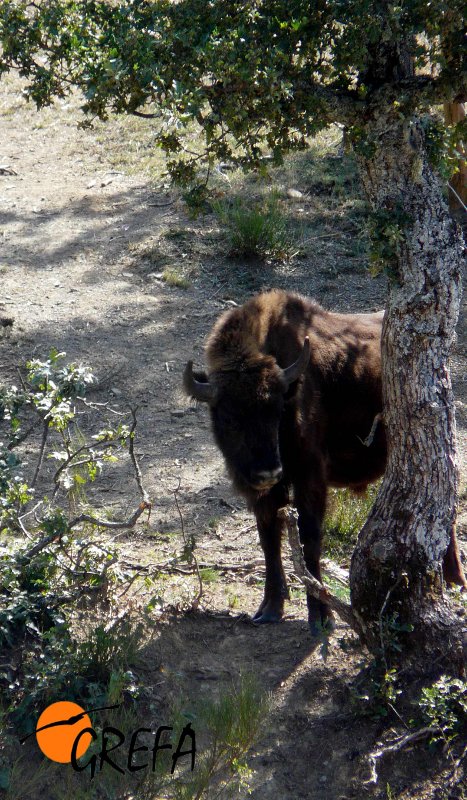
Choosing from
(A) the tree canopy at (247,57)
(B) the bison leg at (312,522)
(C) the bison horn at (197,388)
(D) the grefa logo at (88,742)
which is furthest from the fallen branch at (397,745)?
(A) the tree canopy at (247,57)

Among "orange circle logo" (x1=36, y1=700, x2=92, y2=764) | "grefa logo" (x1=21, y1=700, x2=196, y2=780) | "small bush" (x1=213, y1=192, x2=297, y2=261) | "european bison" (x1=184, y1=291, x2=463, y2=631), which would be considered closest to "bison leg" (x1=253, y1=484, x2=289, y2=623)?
"european bison" (x1=184, y1=291, x2=463, y2=631)

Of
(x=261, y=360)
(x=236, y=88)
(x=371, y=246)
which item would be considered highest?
(x=236, y=88)

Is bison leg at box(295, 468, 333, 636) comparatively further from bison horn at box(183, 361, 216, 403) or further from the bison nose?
bison horn at box(183, 361, 216, 403)

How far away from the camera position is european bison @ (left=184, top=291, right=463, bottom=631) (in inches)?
216

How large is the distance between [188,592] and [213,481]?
184cm

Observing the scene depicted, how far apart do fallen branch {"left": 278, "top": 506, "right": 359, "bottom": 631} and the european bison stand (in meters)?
0.47

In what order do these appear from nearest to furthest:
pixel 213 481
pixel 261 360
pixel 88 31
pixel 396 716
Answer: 1. pixel 88 31
2. pixel 396 716
3. pixel 261 360
4. pixel 213 481

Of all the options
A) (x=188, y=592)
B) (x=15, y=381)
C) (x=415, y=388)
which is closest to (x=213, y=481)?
(x=188, y=592)

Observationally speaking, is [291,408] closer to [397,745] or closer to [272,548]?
[272,548]

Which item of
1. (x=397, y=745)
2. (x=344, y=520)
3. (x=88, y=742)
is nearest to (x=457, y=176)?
(x=344, y=520)

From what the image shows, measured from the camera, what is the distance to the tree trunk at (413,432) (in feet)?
15.1

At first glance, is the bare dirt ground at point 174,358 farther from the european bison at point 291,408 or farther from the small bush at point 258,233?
the european bison at point 291,408

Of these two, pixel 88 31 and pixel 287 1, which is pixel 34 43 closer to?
pixel 88 31

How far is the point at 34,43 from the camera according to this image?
4621mm
